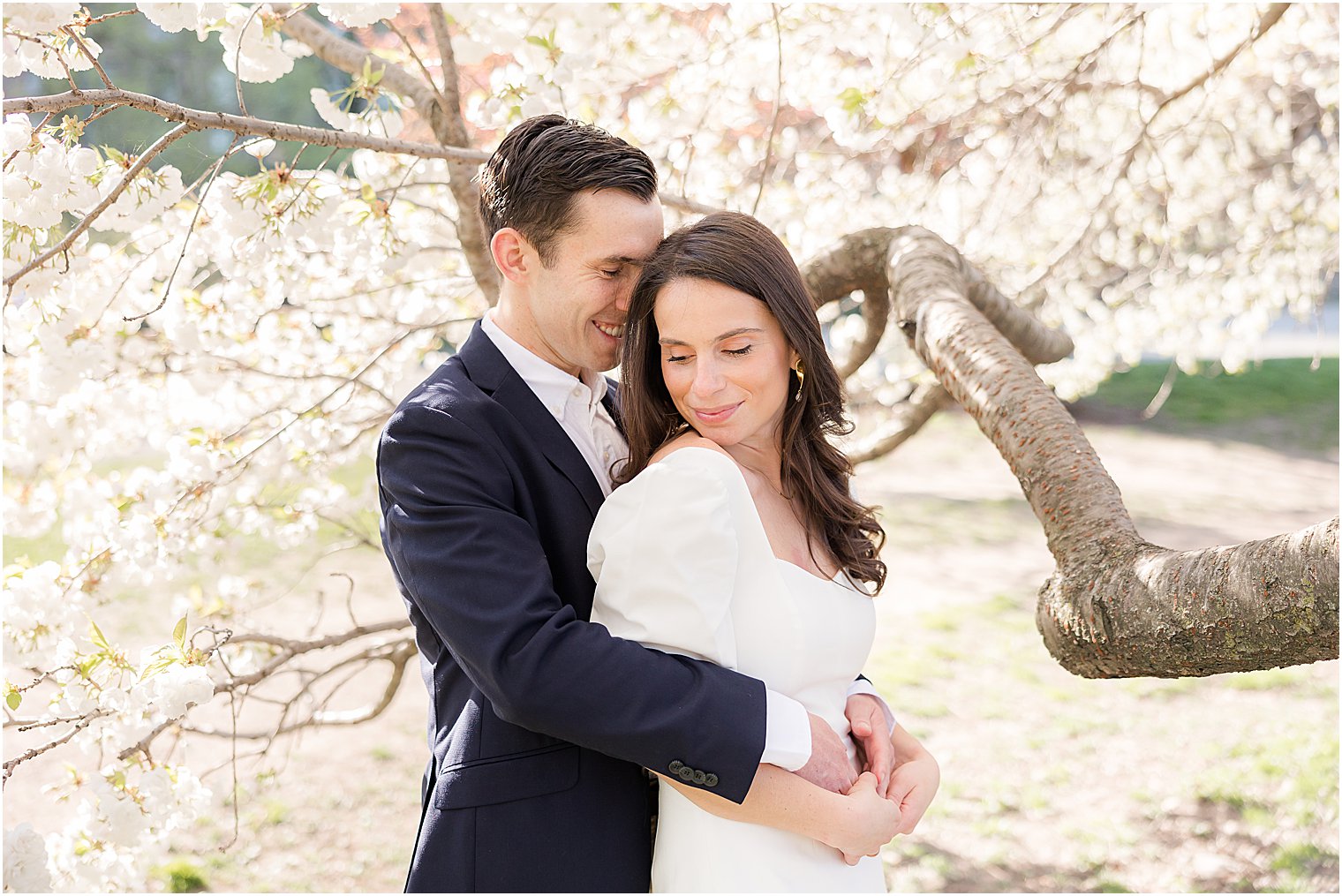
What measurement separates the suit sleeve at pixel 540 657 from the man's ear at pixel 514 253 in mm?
416

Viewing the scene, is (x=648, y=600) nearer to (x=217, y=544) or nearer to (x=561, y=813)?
(x=561, y=813)

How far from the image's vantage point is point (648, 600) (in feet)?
4.74

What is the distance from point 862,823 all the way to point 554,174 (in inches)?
43.7

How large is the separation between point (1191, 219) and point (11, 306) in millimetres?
6009

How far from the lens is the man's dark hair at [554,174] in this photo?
171 cm

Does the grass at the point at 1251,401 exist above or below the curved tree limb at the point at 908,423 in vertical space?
above

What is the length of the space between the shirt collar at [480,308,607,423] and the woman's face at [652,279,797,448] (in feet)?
0.56

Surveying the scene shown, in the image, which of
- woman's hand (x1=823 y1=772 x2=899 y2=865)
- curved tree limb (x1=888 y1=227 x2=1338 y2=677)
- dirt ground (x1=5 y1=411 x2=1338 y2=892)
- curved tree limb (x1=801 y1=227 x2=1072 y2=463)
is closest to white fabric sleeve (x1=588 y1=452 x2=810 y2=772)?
woman's hand (x1=823 y1=772 x2=899 y2=865)

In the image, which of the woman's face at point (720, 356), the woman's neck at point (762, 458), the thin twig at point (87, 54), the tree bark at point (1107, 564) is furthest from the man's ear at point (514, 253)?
the tree bark at point (1107, 564)

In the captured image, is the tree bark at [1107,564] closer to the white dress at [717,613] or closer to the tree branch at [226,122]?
the white dress at [717,613]

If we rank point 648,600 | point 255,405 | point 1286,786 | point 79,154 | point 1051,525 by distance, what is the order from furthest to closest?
1. point 1286,786
2. point 255,405
3. point 79,154
4. point 1051,525
5. point 648,600

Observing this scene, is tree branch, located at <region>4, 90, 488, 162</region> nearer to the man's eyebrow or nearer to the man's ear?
the man's ear

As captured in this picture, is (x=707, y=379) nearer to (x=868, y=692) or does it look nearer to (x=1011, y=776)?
(x=868, y=692)

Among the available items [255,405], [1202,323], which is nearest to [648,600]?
[255,405]
